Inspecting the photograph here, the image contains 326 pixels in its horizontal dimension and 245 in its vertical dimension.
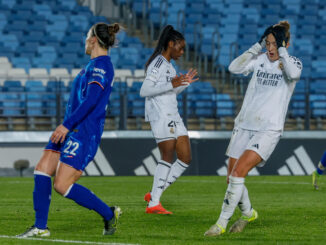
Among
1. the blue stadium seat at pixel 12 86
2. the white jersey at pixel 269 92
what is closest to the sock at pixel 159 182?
the white jersey at pixel 269 92

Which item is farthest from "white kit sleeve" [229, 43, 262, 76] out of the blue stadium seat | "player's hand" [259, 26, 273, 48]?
the blue stadium seat

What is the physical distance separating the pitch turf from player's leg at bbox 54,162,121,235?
196mm

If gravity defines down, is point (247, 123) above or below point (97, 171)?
above

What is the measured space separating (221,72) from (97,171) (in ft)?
23.2

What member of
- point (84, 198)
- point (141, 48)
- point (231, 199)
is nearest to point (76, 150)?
point (84, 198)

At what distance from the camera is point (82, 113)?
247 inches

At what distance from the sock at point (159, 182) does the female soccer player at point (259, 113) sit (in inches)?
72.3

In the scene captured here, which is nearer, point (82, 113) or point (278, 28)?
point (82, 113)

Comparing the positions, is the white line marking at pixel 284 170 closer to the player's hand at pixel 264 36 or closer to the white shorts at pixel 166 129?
the white shorts at pixel 166 129

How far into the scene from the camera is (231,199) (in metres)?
6.90

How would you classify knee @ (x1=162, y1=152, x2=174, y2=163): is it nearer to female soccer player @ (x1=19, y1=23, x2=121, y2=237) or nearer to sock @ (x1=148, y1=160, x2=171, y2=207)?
sock @ (x1=148, y1=160, x2=171, y2=207)

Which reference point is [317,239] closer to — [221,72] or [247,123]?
[247,123]

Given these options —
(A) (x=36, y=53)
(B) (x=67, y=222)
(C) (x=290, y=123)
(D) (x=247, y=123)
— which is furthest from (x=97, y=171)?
(D) (x=247, y=123)

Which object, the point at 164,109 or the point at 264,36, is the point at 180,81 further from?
the point at 264,36
